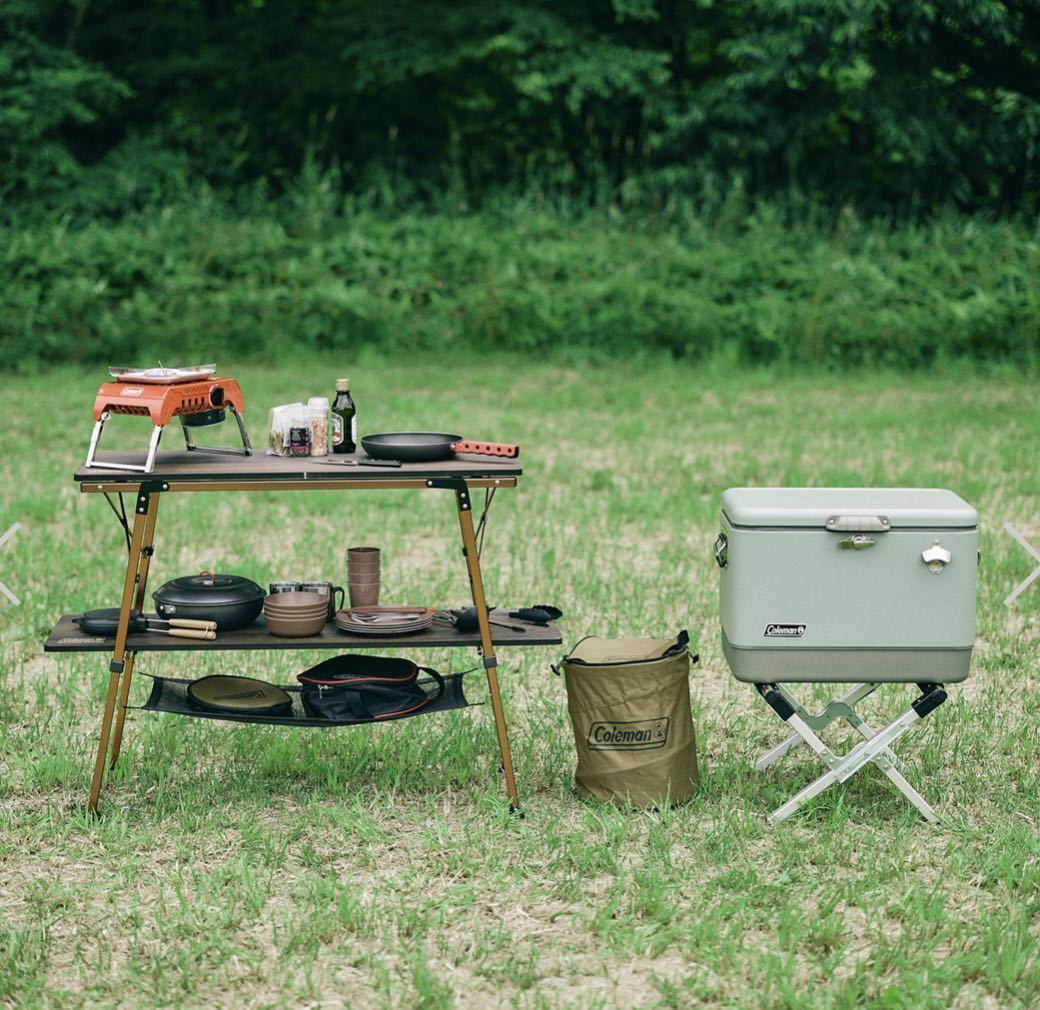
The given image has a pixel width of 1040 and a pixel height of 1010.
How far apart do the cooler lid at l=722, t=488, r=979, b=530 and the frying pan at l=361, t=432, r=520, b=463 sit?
2.49 feet

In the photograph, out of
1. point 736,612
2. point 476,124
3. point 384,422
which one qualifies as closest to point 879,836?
point 736,612

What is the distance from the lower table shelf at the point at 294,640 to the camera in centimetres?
458

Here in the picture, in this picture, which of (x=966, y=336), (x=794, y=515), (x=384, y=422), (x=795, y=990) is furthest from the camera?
(x=966, y=336)

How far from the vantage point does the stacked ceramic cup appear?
4953mm

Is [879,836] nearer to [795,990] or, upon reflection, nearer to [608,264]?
[795,990]

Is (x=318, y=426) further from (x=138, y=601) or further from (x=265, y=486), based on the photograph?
(x=138, y=601)

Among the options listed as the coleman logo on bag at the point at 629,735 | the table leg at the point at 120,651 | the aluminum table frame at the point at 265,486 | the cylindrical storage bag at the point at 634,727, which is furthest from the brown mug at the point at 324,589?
the coleman logo on bag at the point at 629,735

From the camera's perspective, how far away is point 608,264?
15477 millimetres

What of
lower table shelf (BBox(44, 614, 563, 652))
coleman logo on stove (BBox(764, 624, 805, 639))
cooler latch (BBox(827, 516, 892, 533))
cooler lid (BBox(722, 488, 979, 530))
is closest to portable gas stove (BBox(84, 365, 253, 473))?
lower table shelf (BBox(44, 614, 563, 652))

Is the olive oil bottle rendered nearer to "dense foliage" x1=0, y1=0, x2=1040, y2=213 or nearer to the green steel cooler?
the green steel cooler

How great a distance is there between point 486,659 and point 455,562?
3279 mm

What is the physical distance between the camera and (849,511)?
14.4 ft

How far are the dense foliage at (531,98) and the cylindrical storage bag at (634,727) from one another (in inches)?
511

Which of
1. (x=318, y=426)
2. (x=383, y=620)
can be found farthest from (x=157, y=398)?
(x=383, y=620)
